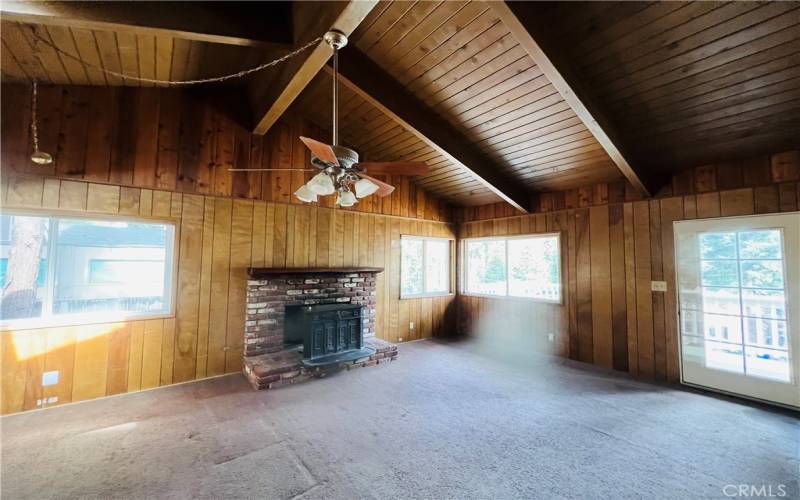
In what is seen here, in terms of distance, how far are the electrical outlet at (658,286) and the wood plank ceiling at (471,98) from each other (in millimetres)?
1483

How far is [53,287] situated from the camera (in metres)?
3.16

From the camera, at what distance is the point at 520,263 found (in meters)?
5.64

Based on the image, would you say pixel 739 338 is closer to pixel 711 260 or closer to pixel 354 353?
pixel 711 260

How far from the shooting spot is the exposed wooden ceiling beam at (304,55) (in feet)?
7.33

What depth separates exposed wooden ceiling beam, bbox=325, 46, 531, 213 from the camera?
330 cm

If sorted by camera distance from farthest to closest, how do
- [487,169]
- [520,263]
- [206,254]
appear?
[520,263], [487,169], [206,254]

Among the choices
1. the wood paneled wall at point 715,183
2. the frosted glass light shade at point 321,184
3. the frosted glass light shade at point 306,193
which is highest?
the wood paneled wall at point 715,183

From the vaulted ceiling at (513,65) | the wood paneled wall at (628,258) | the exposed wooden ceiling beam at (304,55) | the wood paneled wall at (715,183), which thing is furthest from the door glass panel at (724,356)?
the exposed wooden ceiling beam at (304,55)

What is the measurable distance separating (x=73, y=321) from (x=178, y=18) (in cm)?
305

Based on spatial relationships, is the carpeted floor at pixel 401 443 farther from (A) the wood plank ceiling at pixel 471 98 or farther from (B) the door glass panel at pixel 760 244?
(A) the wood plank ceiling at pixel 471 98

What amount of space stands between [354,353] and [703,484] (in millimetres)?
3414

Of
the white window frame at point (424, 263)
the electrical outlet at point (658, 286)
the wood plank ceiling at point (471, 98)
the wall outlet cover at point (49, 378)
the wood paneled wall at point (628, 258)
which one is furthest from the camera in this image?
the white window frame at point (424, 263)

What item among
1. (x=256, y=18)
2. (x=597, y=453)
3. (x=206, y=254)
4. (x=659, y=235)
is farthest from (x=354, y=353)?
(x=659, y=235)

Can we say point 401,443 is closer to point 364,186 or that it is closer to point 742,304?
point 364,186
